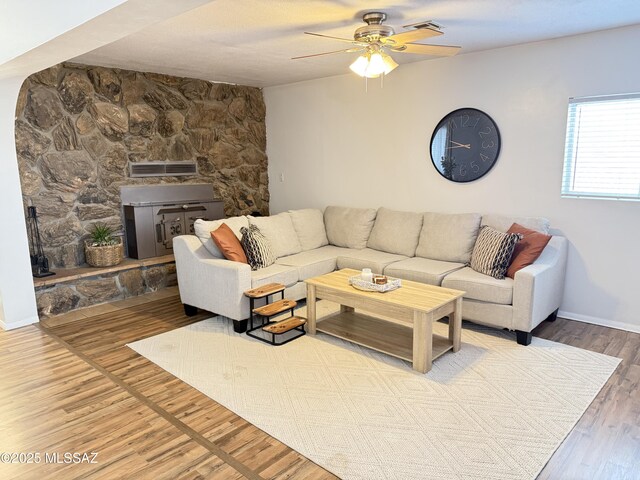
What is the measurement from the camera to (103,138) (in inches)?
187

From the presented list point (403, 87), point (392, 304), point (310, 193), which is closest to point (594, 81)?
point (403, 87)

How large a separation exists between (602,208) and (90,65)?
16.3 ft

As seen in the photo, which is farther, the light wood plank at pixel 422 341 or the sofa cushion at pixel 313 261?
the sofa cushion at pixel 313 261

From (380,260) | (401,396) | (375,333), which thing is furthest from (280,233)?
(401,396)

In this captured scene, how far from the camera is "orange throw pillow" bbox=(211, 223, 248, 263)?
3990mm

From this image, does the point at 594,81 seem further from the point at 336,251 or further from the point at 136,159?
the point at 136,159

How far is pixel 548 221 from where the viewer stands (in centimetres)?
398

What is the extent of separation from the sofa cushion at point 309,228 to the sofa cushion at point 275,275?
0.76 metres

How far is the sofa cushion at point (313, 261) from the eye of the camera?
4.30m

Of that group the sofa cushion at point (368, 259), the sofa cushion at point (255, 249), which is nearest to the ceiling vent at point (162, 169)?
the sofa cushion at point (255, 249)

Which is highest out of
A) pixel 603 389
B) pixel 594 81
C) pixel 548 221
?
pixel 594 81

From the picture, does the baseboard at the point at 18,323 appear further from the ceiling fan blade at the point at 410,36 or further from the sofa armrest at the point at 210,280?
the ceiling fan blade at the point at 410,36

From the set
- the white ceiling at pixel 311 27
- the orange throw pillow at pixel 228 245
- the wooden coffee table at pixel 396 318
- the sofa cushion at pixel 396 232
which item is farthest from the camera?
the sofa cushion at pixel 396 232

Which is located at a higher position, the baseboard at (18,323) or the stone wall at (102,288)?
the stone wall at (102,288)
